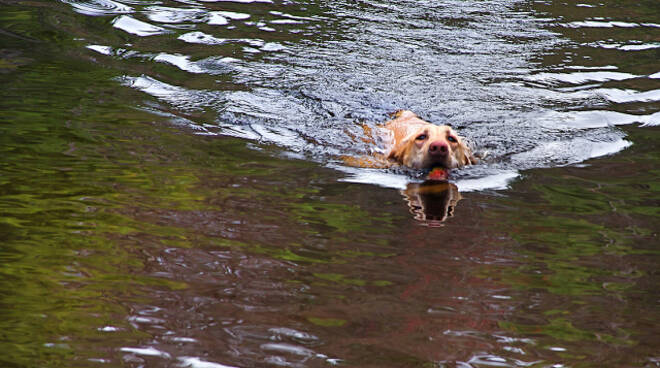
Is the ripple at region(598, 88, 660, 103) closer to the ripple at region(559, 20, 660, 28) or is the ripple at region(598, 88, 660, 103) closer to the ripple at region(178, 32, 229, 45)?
the ripple at region(559, 20, 660, 28)

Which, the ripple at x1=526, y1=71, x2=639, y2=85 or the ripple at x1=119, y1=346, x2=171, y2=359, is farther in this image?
the ripple at x1=526, y1=71, x2=639, y2=85

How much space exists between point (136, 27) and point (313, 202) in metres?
7.30

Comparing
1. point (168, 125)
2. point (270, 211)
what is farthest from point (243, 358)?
point (168, 125)

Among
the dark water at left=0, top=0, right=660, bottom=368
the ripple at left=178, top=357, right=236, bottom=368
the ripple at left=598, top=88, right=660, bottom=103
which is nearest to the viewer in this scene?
the ripple at left=178, top=357, right=236, bottom=368

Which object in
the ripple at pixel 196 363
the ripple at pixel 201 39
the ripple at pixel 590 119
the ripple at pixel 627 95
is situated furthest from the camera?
the ripple at pixel 201 39

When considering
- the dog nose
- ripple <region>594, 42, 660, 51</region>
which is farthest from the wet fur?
ripple <region>594, 42, 660, 51</region>

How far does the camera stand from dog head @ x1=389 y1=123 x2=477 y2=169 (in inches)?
280

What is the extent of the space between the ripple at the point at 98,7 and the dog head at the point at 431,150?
6.78m

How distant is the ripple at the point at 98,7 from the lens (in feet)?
40.5

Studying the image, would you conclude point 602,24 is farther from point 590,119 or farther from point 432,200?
point 432,200

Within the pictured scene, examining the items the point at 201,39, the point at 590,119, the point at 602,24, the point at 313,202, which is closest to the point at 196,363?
the point at 313,202

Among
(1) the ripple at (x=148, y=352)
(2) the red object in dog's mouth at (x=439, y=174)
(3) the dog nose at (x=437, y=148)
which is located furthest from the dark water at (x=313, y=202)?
(3) the dog nose at (x=437, y=148)

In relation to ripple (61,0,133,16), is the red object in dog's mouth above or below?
below

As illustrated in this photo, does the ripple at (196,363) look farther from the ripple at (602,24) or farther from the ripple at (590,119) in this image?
the ripple at (602,24)
